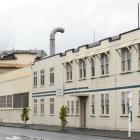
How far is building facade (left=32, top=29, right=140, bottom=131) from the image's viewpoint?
4087 centimetres

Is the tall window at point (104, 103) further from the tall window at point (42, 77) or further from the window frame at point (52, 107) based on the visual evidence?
the tall window at point (42, 77)

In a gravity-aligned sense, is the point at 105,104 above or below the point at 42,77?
below

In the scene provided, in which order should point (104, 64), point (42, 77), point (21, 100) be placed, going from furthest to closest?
point (21, 100)
point (42, 77)
point (104, 64)

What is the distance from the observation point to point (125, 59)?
4197 cm

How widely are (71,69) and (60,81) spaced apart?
321 centimetres

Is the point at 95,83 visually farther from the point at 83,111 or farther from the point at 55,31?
the point at 55,31

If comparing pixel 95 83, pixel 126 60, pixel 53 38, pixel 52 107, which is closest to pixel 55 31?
pixel 53 38

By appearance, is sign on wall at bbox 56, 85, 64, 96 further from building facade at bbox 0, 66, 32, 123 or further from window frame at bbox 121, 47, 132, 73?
window frame at bbox 121, 47, 132, 73

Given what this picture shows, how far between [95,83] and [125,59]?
19.3ft

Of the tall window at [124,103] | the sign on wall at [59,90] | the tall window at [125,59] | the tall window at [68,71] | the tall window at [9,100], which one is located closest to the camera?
the tall window at [124,103]

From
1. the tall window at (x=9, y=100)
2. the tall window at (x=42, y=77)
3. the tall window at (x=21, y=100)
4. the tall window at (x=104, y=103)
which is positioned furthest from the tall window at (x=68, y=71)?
the tall window at (x=9, y=100)

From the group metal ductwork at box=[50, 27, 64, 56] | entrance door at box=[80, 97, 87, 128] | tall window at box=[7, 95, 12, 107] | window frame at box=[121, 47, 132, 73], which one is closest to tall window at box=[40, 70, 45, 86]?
metal ductwork at box=[50, 27, 64, 56]

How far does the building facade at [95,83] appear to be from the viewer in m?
40.9

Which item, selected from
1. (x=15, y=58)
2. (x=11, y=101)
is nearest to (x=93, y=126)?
(x=11, y=101)
